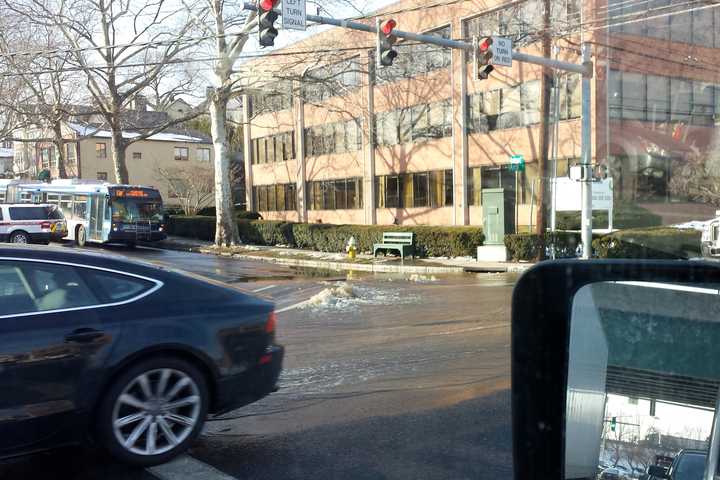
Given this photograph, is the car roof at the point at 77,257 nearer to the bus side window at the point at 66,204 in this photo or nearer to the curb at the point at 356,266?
the curb at the point at 356,266

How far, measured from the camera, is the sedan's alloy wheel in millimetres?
4691

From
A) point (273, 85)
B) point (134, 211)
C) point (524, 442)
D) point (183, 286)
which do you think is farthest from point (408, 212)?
point (524, 442)

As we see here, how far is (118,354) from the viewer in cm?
466

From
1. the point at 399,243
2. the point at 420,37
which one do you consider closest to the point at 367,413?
the point at 420,37

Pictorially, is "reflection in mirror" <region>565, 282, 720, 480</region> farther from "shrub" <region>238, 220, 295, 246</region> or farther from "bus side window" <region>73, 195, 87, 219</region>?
"bus side window" <region>73, 195, 87, 219</region>

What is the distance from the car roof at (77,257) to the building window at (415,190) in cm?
2866

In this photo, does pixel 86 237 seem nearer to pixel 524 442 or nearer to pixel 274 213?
pixel 274 213

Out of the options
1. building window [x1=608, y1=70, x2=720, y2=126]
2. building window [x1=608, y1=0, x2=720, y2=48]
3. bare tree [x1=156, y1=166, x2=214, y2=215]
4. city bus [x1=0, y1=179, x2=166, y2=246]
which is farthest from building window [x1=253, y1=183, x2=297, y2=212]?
building window [x1=608, y1=0, x2=720, y2=48]

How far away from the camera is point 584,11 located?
82.9 feet

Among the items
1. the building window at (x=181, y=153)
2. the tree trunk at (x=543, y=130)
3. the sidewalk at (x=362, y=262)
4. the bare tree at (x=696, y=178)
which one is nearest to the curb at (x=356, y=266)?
the sidewalk at (x=362, y=262)

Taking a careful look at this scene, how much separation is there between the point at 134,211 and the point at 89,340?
29.0 meters

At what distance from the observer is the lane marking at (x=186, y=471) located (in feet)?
14.9

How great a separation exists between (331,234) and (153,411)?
24.4 m

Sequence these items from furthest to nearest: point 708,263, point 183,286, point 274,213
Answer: point 274,213, point 183,286, point 708,263
